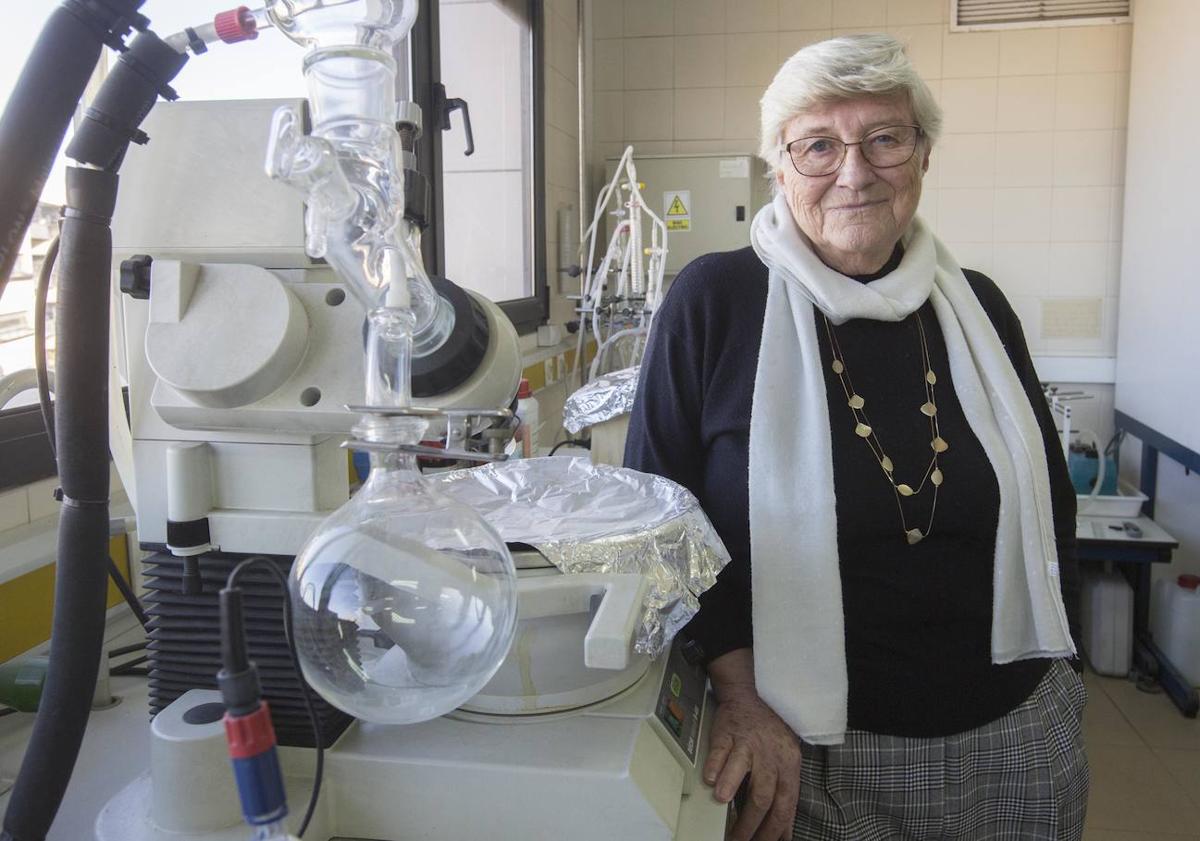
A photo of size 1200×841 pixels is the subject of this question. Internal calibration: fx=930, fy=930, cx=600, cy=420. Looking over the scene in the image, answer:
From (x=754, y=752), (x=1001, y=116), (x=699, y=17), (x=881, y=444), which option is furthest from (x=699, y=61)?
(x=754, y=752)

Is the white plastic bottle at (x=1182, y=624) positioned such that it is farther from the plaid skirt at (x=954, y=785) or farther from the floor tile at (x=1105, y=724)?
the plaid skirt at (x=954, y=785)

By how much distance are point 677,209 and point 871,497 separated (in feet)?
9.75

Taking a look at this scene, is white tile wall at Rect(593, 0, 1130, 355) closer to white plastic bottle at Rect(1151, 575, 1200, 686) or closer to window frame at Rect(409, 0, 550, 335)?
window frame at Rect(409, 0, 550, 335)

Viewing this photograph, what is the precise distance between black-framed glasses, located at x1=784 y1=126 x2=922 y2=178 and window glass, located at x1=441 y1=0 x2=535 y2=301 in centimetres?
192

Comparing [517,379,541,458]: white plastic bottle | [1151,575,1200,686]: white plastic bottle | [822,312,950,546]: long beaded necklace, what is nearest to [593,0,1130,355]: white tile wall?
[1151,575,1200,686]: white plastic bottle

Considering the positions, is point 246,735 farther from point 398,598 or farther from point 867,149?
point 867,149

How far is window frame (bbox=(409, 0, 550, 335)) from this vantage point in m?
2.40

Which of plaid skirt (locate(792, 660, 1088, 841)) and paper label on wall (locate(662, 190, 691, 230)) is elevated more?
paper label on wall (locate(662, 190, 691, 230))

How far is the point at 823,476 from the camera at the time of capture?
1154mm

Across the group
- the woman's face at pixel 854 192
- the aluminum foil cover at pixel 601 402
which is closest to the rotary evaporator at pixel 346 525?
the woman's face at pixel 854 192

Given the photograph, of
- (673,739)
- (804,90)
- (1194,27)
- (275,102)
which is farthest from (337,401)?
(1194,27)

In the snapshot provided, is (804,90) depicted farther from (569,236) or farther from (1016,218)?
(1016,218)

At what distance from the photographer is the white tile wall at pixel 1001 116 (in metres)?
3.82

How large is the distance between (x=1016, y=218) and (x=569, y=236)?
1.90m
